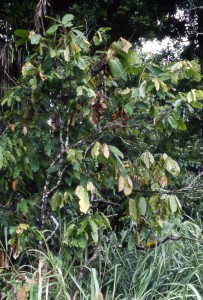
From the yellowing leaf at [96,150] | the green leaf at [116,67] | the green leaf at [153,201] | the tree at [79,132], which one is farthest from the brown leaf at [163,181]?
the green leaf at [116,67]

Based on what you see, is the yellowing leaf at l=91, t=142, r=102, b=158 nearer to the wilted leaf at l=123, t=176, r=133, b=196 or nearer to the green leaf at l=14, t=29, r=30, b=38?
the wilted leaf at l=123, t=176, r=133, b=196

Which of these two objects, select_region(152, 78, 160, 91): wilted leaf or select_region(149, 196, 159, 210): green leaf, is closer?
select_region(152, 78, 160, 91): wilted leaf

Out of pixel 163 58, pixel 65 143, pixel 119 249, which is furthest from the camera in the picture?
pixel 163 58

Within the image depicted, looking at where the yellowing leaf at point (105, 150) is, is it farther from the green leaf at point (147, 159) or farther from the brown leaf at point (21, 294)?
the brown leaf at point (21, 294)

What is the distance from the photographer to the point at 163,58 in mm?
8875

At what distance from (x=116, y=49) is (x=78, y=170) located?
2.72 ft

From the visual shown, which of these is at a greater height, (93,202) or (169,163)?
(169,163)

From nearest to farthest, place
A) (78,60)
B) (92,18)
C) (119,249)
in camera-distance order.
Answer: (78,60)
(119,249)
(92,18)

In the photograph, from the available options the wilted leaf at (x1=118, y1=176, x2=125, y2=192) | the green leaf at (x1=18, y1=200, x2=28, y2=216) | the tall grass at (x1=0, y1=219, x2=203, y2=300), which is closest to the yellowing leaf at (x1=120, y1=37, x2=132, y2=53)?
the wilted leaf at (x1=118, y1=176, x2=125, y2=192)

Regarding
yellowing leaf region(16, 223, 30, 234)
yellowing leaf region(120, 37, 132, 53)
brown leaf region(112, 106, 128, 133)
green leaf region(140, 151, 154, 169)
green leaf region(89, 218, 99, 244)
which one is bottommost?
green leaf region(89, 218, 99, 244)

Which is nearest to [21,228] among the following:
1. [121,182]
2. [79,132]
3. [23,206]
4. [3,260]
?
[23,206]

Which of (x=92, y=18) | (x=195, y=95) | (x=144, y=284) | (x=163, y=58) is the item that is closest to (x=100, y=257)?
(x=144, y=284)

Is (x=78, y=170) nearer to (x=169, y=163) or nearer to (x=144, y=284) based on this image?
(x=169, y=163)

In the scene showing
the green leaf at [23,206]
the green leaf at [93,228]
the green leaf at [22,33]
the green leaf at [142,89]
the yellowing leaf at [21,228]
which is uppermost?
the green leaf at [22,33]
